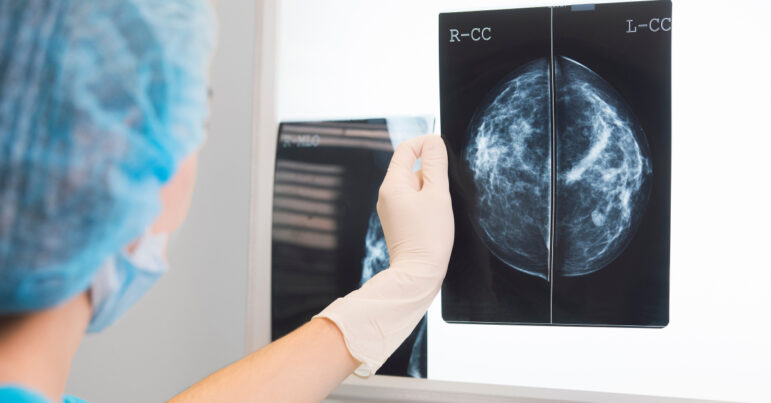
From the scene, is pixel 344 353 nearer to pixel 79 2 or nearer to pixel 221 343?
pixel 221 343

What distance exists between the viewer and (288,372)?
0.80m

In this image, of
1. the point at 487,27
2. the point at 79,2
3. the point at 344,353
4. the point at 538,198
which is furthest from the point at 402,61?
the point at 79,2

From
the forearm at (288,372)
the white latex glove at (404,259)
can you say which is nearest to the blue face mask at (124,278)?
the forearm at (288,372)

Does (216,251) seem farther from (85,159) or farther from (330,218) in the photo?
(85,159)

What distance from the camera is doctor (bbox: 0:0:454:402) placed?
0.42m

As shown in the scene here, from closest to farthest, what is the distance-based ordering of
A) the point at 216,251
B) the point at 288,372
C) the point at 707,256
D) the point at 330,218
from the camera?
1. the point at 288,372
2. the point at 707,256
3. the point at 330,218
4. the point at 216,251

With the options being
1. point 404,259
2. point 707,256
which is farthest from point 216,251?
point 707,256

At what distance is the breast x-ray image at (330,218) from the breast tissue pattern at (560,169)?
17 centimetres

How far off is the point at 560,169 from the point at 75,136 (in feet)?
2.58

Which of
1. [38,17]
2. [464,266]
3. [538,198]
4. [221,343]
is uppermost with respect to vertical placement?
[38,17]

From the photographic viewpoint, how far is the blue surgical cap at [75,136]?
16.4 inches

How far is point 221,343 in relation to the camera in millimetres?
1223

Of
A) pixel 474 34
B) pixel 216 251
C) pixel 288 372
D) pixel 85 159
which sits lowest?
pixel 288 372

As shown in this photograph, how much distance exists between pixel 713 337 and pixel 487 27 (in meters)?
0.68
